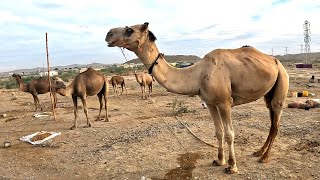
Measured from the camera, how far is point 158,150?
8094mm

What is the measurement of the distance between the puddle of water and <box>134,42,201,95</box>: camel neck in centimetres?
157

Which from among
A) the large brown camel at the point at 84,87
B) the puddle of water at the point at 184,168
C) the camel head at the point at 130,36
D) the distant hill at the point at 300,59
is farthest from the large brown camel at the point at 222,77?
the distant hill at the point at 300,59

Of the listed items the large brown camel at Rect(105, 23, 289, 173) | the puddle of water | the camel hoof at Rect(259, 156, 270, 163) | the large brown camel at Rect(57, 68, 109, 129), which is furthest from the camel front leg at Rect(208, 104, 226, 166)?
the large brown camel at Rect(57, 68, 109, 129)

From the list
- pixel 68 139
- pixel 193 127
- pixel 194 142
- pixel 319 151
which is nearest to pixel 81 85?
pixel 68 139

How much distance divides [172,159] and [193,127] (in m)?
2.87

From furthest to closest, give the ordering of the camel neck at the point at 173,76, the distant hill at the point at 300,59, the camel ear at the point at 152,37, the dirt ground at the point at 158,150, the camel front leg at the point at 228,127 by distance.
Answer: the distant hill at the point at 300,59 → the dirt ground at the point at 158,150 → the camel front leg at the point at 228,127 → the camel neck at the point at 173,76 → the camel ear at the point at 152,37

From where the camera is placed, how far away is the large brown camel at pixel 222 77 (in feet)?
19.3

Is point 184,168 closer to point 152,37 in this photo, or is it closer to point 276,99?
point 276,99

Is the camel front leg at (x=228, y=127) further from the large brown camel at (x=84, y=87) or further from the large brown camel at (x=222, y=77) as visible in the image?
the large brown camel at (x=84, y=87)

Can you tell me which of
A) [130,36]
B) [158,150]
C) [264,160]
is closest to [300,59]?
[158,150]

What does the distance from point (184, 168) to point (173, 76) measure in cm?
190

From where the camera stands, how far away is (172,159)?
7.43m

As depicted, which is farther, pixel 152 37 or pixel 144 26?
pixel 152 37

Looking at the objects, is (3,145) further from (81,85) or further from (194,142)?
(194,142)
